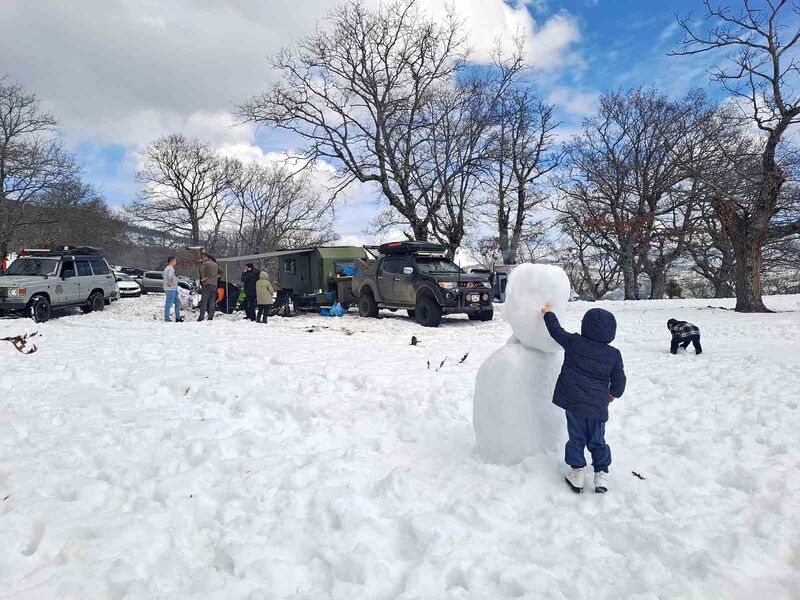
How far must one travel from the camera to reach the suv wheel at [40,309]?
1365 centimetres

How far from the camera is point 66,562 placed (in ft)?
8.11

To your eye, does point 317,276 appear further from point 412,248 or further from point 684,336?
point 684,336

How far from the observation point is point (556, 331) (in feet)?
11.5

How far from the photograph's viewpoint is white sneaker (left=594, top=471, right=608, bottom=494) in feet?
10.6

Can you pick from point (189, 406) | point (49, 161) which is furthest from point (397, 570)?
point (49, 161)

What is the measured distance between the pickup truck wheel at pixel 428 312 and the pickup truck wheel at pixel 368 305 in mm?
1907

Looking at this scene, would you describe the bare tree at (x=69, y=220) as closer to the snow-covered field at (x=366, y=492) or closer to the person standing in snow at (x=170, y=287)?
the person standing in snow at (x=170, y=287)

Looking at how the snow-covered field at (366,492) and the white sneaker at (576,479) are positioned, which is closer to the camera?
the snow-covered field at (366,492)

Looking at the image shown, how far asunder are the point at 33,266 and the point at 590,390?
16.9 m

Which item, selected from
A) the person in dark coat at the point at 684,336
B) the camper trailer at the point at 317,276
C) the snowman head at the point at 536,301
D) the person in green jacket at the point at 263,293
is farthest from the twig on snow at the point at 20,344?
the person in dark coat at the point at 684,336

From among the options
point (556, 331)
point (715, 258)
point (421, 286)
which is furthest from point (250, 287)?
point (715, 258)

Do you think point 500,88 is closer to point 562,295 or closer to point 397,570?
point 562,295

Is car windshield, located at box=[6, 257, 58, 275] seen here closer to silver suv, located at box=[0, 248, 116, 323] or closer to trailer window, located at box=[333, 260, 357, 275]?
silver suv, located at box=[0, 248, 116, 323]

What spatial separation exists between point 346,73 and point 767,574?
24.2 meters
